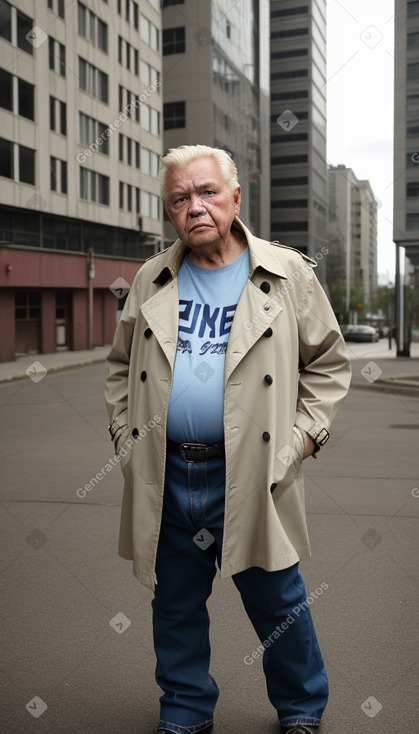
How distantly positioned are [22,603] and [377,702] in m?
1.97

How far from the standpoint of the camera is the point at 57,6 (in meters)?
34.9

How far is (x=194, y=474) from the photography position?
273cm

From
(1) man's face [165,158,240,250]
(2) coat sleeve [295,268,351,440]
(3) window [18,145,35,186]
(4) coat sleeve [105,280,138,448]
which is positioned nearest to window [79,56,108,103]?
(3) window [18,145,35,186]

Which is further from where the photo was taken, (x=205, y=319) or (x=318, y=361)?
(x=318, y=361)

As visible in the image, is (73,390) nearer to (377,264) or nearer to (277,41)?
(277,41)

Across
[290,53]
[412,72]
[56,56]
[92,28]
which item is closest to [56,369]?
[56,56]

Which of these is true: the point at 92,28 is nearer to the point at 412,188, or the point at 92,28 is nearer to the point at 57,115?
the point at 57,115

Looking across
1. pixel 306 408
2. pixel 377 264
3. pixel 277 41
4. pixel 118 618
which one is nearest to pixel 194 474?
pixel 306 408

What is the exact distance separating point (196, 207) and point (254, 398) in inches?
25.7

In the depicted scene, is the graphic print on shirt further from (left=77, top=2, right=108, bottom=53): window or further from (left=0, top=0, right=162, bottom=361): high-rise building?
(left=77, top=2, right=108, bottom=53): window

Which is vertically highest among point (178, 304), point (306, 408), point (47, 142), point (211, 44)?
point (211, 44)

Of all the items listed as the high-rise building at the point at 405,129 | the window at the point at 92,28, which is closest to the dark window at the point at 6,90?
the window at the point at 92,28

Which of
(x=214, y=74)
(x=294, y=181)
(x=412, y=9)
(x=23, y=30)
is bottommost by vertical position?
(x=23, y=30)

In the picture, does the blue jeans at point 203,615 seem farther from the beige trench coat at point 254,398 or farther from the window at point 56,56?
the window at point 56,56
